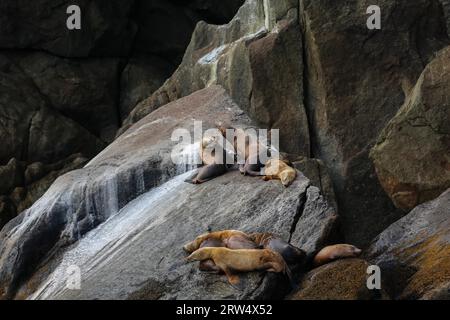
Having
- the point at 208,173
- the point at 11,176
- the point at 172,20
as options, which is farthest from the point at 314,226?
the point at 172,20

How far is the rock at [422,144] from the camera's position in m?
12.2

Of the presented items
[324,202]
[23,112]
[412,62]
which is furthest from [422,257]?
[23,112]

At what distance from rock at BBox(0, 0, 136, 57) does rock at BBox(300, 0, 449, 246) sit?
33.3 ft

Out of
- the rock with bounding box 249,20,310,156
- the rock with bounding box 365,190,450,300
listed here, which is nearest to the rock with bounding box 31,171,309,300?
the rock with bounding box 365,190,450,300

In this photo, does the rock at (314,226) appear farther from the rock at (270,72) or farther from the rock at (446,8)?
the rock at (446,8)

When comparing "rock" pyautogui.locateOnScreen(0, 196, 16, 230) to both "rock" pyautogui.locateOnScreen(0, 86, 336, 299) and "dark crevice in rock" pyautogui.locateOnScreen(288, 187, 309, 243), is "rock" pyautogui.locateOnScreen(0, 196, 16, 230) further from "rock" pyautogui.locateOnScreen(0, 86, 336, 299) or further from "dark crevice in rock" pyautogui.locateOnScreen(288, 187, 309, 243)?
"dark crevice in rock" pyautogui.locateOnScreen(288, 187, 309, 243)

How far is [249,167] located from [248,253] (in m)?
2.56

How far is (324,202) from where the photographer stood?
10094 mm

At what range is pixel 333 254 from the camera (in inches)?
364

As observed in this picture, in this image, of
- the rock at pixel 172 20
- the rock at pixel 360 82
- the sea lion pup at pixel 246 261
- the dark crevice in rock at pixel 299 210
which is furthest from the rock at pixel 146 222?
the rock at pixel 172 20

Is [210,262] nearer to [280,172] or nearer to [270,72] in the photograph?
[280,172]

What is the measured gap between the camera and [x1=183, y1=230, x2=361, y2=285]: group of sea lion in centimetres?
887

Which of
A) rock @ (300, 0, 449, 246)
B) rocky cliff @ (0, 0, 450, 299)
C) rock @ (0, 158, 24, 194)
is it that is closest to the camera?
rocky cliff @ (0, 0, 450, 299)

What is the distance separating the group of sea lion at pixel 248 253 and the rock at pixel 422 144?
3337 mm
